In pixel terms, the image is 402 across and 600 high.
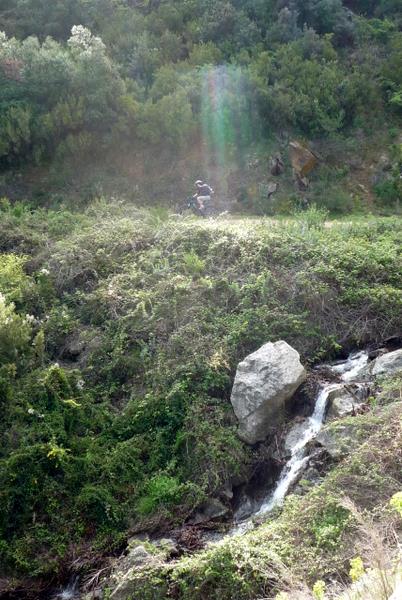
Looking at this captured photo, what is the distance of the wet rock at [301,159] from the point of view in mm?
14711

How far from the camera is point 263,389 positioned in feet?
24.1

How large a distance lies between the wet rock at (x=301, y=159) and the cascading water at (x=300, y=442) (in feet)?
25.9

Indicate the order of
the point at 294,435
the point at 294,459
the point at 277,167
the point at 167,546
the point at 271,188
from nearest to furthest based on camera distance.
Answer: the point at 167,546
the point at 294,459
the point at 294,435
the point at 271,188
the point at 277,167

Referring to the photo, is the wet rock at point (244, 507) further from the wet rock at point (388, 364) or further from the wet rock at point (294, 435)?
the wet rock at point (388, 364)

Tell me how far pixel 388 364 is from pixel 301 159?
8709 millimetres

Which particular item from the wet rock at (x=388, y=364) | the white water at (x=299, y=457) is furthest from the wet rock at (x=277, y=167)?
the white water at (x=299, y=457)

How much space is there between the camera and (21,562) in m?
6.54

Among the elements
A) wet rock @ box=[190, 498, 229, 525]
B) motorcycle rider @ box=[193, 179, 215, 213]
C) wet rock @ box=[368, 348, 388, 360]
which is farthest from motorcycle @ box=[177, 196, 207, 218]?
wet rock @ box=[190, 498, 229, 525]

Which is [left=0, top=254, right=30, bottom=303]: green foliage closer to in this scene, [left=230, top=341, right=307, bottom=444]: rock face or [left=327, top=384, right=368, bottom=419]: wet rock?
[left=230, top=341, right=307, bottom=444]: rock face

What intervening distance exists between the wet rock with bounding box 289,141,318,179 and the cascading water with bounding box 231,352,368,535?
789cm

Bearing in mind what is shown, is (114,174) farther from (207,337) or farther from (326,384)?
(326,384)

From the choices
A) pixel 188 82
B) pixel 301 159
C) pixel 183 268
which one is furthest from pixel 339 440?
pixel 188 82

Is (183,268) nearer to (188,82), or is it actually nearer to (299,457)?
(299,457)

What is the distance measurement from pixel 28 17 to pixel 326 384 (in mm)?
16497
